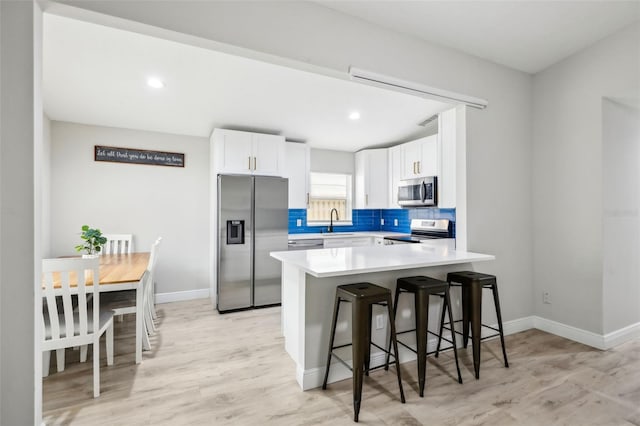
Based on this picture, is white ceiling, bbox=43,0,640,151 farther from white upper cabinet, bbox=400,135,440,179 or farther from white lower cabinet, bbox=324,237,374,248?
white lower cabinet, bbox=324,237,374,248

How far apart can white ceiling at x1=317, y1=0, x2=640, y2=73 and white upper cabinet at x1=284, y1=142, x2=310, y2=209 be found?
2490mm

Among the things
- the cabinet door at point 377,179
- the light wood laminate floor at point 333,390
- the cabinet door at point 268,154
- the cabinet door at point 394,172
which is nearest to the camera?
the light wood laminate floor at point 333,390

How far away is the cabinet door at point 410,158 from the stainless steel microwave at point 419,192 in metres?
0.11

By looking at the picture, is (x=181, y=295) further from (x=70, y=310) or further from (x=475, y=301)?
(x=475, y=301)

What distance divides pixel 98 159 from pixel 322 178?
10.6ft

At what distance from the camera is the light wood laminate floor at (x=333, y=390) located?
70.9 inches

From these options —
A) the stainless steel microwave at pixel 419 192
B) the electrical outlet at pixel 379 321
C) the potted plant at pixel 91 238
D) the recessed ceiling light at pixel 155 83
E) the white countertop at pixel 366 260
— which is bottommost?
the electrical outlet at pixel 379 321

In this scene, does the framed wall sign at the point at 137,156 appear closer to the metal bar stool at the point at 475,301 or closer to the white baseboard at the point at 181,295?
the white baseboard at the point at 181,295

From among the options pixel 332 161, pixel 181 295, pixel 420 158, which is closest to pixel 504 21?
pixel 420 158

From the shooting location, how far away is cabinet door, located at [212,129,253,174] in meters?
3.88

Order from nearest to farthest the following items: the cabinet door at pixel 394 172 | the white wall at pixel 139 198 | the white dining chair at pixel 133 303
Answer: the white dining chair at pixel 133 303
the white wall at pixel 139 198
the cabinet door at pixel 394 172

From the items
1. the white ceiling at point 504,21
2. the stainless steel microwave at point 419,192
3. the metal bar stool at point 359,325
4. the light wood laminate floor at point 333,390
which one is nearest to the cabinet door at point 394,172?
the stainless steel microwave at point 419,192

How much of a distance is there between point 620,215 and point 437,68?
7.28ft

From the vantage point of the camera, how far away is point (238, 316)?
366 cm
